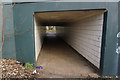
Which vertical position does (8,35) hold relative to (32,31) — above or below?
below

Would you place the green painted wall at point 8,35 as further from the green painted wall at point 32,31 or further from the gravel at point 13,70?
the gravel at point 13,70

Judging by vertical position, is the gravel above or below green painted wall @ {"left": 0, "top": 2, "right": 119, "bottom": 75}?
below

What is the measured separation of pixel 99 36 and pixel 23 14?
2471mm

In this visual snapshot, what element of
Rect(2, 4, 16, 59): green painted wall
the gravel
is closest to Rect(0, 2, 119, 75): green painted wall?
Rect(2, 4, 16, 59): green painted wall

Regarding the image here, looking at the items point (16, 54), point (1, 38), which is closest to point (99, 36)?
point (16, 54)

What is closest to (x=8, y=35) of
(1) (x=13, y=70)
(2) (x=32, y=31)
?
(2) (x=32, y=31)

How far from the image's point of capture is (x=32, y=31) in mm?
2137

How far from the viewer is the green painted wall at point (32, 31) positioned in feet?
6.19

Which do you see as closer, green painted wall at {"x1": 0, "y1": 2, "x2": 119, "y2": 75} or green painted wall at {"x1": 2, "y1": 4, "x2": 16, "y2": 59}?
green painted wall at {"x1": 0, "y1": 2, "x2": 119, "y2": 75}

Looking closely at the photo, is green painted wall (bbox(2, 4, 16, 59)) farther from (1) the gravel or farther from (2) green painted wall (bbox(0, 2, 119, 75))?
(1) the gravel

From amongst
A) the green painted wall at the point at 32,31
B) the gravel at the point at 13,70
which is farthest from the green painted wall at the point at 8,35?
the gravel at the point at 13,70

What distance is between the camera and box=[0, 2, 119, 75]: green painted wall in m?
1.89

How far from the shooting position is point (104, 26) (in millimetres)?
1955

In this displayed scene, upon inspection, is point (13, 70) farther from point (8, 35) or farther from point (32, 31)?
point (32, 31)
